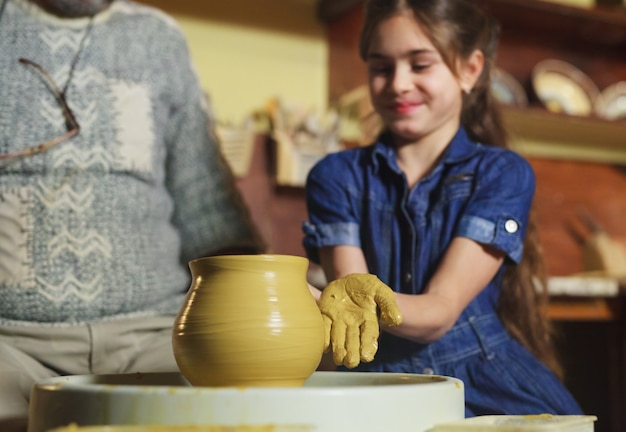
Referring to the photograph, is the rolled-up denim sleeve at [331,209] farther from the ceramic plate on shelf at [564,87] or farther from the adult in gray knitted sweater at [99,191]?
the ceramic plate on shelf at [564,87]

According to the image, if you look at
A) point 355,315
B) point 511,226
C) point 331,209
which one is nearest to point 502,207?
point 511,226

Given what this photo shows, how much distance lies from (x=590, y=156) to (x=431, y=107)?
6.02 feet

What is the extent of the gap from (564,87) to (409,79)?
1.76 meters

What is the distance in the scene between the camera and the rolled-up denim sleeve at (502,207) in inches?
46.9

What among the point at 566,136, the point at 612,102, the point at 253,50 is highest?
the point at 253,50

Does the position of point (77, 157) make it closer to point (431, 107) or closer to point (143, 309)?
point (143, 309)

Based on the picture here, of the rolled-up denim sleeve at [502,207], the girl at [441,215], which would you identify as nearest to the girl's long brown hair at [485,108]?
the girl at [441,215]

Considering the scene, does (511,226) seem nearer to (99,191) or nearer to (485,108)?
(485,108)

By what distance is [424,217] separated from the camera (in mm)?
1280

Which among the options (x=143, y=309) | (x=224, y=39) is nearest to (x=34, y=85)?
(x=143, y=309)

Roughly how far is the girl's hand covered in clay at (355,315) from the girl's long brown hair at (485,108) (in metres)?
0.61

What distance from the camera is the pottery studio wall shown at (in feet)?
7.60

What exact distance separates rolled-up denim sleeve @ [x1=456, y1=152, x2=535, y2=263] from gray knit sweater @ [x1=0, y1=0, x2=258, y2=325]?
52 centimetres

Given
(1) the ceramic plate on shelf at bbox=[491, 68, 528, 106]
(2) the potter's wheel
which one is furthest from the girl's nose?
(1) the ceramic plate on shelf at bbox=[491, 68, 528, 106]
